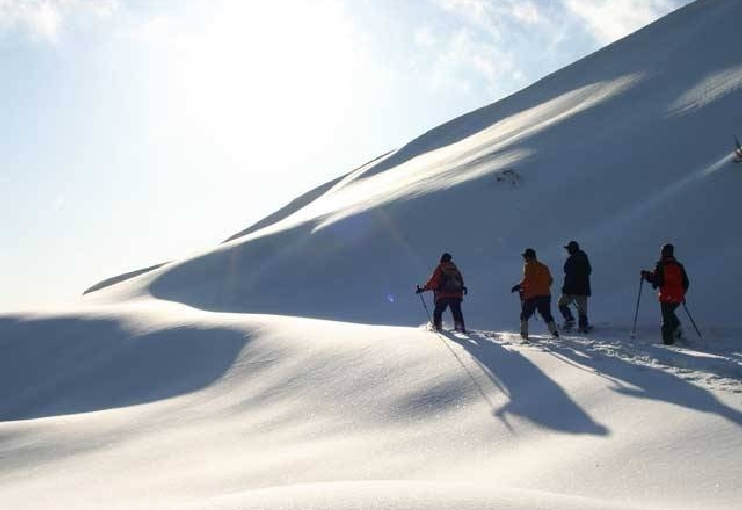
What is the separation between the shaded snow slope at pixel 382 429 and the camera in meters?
5.15

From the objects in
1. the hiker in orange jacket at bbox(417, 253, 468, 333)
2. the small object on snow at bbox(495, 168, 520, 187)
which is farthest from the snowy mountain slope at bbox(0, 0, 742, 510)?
the hiker in orange jacket at bbox(417, 253, 468, 333)

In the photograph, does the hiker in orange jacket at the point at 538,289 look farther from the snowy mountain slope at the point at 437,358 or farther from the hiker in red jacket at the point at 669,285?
the hiker in red jacket at the point at 669,285

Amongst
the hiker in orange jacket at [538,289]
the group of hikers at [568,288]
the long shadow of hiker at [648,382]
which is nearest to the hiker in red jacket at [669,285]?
the group of hikers at [568,288]

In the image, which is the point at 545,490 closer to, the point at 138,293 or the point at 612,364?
the point at 612,364

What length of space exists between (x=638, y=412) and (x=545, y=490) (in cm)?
195

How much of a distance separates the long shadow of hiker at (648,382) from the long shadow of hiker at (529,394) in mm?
640

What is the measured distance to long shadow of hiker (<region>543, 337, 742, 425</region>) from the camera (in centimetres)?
666

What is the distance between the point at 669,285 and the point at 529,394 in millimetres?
3965

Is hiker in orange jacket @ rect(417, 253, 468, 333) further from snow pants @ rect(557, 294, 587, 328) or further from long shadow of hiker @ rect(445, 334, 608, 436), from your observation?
long shadow of hiker @ rect(445, 334, 608, 436)

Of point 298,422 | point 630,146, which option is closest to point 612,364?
point 298,422

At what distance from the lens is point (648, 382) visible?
25.7ft

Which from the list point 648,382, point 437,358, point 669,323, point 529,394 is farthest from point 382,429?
point 669,323

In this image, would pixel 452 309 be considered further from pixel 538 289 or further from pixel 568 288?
pixel 568 288

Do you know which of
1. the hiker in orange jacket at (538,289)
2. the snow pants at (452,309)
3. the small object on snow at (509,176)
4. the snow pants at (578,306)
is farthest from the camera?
the small object on snow at (509,176)
